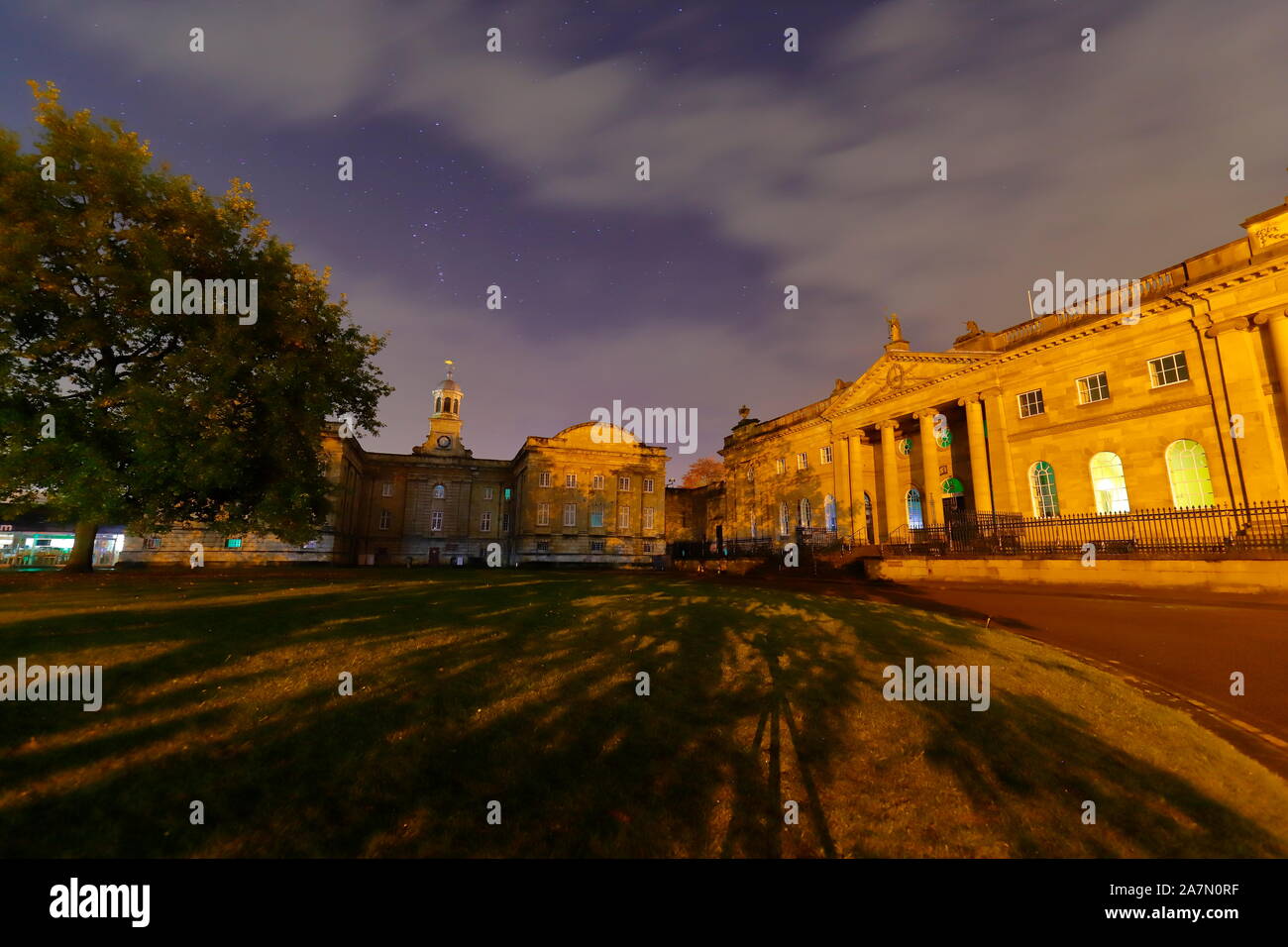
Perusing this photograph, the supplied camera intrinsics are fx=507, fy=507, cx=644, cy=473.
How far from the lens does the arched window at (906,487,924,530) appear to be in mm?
29703

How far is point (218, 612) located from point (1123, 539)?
2472cm

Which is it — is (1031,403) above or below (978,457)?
above

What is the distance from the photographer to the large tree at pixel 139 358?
40.4ft

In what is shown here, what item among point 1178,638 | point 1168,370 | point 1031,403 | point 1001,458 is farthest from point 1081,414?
point 1178,638

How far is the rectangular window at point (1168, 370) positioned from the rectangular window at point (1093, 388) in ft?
4.91

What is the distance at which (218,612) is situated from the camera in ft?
27.2

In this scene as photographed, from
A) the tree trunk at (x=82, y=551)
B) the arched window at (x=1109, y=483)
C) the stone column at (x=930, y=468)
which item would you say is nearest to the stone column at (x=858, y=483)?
the stone column at (x=930, y=468)

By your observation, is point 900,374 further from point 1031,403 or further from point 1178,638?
point 1178,638

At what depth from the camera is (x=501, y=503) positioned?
56938 mm

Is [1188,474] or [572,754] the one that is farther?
[1188,474]

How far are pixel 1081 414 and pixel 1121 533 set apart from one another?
5.74m
